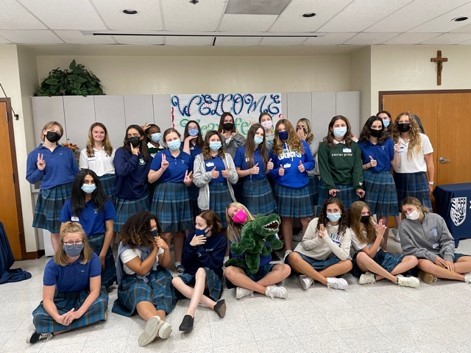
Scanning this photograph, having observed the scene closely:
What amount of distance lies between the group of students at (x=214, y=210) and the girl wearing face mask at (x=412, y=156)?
0.4 inches

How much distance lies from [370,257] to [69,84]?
3.72 meters

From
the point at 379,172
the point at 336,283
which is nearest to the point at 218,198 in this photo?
the point at 336,283

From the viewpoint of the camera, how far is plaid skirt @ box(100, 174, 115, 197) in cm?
353

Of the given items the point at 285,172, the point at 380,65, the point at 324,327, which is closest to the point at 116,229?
the point at 285,172

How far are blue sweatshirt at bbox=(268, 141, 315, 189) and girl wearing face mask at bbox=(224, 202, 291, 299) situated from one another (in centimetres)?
77

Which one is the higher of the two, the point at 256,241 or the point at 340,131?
the point at 340,131

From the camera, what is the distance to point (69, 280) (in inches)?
98.0

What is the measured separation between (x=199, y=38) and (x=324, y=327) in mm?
2986

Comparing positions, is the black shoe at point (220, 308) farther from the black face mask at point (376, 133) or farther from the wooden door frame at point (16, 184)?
the wooden door frame at point (16, 184)

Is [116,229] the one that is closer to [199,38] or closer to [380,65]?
[199,38]

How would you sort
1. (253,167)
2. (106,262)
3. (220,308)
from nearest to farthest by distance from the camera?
(220,308)
(106,262)
(253,167)

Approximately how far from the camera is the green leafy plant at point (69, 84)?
4262 millimetres

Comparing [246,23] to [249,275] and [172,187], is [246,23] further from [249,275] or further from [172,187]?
[249,275]

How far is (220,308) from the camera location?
258 cm
